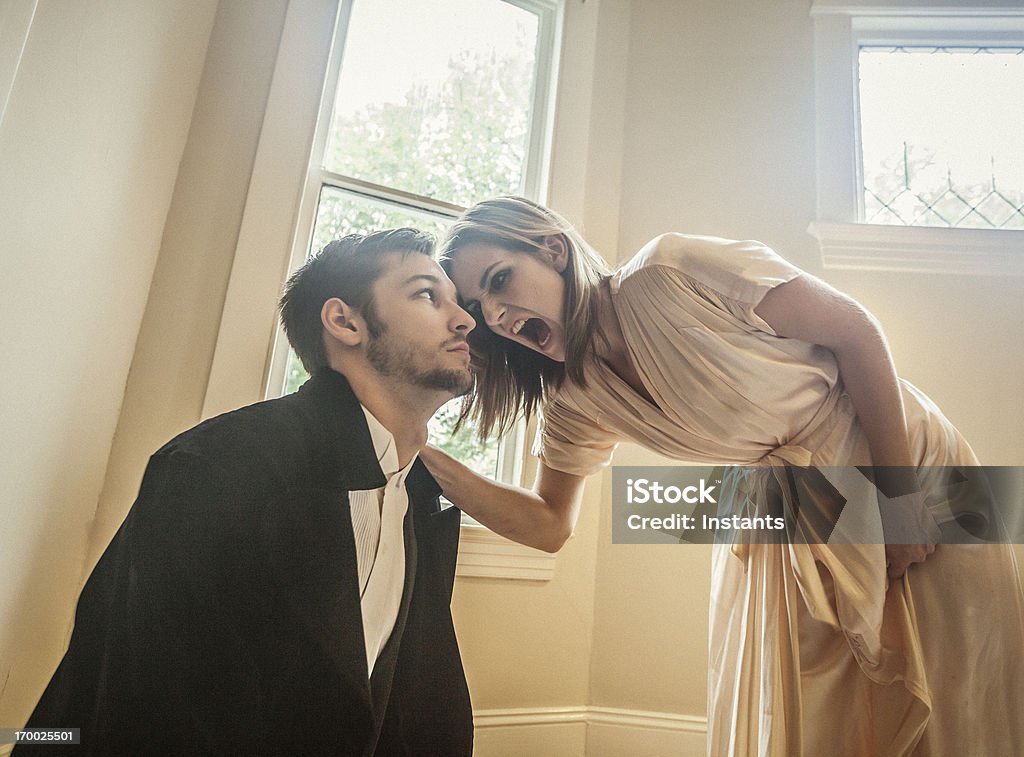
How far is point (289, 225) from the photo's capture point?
124 centimetres

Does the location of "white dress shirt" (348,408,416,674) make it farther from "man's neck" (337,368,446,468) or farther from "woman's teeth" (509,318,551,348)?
"woman's teeth" (509,318,551,348)

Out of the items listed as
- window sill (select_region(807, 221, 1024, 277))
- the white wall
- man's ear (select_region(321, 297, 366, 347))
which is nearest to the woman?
man's ear (select_region(321, 297, 366, 347))

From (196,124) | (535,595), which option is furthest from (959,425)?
(196,124)

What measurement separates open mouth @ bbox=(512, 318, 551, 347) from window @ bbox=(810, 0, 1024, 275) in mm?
1037

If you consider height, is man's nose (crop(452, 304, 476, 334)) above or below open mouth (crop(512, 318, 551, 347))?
below

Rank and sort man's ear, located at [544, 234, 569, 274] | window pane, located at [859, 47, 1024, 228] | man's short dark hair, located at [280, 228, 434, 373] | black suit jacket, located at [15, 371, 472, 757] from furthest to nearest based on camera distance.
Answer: window pane, located at [859, 47, 1024, 228] < man's ear, located at [544, 234, 569, 274] < man's short dark hair, located at [280, 228, 434, 373] < black suit jacket, located at [15, 371, 472, 757]

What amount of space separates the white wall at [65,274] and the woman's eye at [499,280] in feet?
1.83

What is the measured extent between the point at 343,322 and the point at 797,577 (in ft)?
2.42

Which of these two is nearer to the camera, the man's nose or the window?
the man's nose

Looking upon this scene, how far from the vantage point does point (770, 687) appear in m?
0.93

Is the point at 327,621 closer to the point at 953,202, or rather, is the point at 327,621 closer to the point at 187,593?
the point at 187,593

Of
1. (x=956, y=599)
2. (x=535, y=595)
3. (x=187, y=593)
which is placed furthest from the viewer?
(x=535, y=595)

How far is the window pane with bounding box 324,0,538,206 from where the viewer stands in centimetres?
146

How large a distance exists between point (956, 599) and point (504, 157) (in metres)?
1.28
